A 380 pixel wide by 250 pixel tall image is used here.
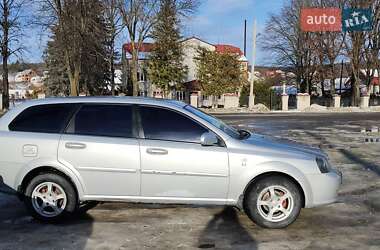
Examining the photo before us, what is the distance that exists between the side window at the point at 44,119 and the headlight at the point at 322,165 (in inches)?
128

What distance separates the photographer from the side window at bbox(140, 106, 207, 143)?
6340 mm

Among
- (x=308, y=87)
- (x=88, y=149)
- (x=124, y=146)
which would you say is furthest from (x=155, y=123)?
(x=308, y=87)

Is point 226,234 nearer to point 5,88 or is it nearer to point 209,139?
point 209,139

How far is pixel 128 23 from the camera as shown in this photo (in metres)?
47.6

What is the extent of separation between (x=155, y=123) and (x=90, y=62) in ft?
153

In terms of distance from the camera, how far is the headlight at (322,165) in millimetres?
6398

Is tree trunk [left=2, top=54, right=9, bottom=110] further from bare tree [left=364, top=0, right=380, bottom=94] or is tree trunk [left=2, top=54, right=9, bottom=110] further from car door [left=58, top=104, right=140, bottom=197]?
car door [left=58, top=104, right=140, bottom=197]

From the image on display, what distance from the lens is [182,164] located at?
6.23 metres

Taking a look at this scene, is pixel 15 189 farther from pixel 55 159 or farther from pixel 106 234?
pixel 106 234

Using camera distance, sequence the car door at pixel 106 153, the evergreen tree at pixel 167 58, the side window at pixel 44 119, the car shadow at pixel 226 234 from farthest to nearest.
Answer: the evergreen tree at pixel 167 58 < the side window at pixel 44 119 < the car door at pixel 106 153 < the car shadow at pixel 226 234

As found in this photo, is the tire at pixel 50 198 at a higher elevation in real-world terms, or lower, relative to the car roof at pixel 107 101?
lower

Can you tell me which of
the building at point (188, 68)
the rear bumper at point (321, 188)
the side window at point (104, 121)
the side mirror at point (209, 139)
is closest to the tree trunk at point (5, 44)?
the building at point (188, 68)

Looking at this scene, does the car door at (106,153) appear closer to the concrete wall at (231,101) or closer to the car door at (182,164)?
the car door at (182,164)
